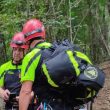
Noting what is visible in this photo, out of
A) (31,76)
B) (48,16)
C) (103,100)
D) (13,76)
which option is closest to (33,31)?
(31,76)

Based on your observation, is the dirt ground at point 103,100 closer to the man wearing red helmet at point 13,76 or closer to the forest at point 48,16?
the forest at point 48,16

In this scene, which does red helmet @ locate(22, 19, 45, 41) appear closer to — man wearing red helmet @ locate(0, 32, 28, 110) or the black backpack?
the black backpack

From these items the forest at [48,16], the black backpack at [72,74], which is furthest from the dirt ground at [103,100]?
the black backpack at [72,74]

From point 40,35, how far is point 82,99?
3.10ft

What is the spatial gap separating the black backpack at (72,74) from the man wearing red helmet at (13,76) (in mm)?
1432

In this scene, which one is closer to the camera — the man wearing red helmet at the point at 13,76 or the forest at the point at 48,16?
the man wearing red helmet at the point at 13,76

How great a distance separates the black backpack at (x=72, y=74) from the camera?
430 centimetres

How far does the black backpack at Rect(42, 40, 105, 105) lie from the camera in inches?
169

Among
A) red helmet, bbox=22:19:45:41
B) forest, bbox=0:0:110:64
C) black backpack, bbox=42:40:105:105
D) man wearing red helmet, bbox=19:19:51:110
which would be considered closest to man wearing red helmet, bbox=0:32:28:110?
red helmet, bbox=22:19:45:41

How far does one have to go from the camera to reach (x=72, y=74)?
431cm

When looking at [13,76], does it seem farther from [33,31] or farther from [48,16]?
[48,16]

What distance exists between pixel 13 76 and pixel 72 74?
80.0 inches

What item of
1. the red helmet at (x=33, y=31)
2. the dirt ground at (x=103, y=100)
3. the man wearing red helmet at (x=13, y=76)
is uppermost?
the red helmet at (x=33, y=31)

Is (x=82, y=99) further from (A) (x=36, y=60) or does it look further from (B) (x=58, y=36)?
(B) (x=58, y=36)
